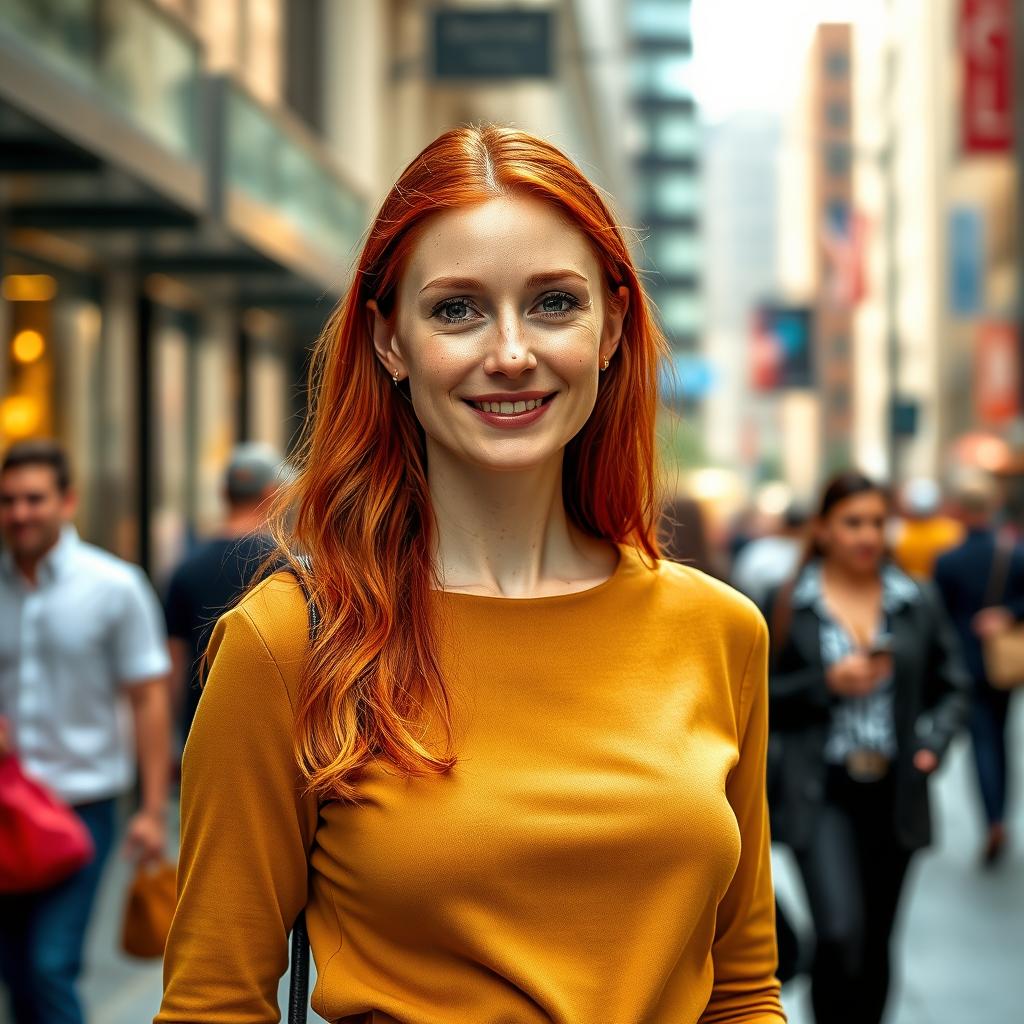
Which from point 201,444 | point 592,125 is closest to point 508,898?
point 201,444

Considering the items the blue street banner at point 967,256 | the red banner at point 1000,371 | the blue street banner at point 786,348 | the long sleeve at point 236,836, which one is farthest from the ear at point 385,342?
the blue street banner at point 967,256

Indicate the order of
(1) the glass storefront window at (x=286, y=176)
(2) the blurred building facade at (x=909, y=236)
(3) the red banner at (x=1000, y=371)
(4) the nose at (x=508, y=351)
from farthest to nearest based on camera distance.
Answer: (3) the red banner at (x=1000, y=371) → (2) the blurred building facade at (x=909, y=236) → (1) the glass storefront window at (x=286, y=176) → (4) the nose at (x=508, y=351)

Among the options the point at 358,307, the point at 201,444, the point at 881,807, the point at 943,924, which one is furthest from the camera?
the point at 201,444

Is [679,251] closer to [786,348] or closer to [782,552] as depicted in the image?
[786,348]

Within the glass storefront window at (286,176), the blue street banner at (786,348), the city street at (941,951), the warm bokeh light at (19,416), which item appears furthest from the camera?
the blue street banner at (786,348)

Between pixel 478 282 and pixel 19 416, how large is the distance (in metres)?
9.14

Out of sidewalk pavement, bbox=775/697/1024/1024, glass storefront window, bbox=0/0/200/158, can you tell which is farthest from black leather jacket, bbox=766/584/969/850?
glass storefront window, bbox=0/0/200/158

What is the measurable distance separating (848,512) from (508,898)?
4.32 meters

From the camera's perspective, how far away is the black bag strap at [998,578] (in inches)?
416

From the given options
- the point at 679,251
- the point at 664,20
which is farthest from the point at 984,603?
the point at 664,20

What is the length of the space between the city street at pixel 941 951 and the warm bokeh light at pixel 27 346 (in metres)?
3.24

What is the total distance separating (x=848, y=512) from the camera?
6.24 m

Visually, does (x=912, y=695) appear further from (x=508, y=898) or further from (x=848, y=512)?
(x=508, y=898)

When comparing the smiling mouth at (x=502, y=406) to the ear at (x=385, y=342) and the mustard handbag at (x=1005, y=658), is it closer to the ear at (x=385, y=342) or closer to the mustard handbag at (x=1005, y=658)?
the ear at (x=385, y=342)
